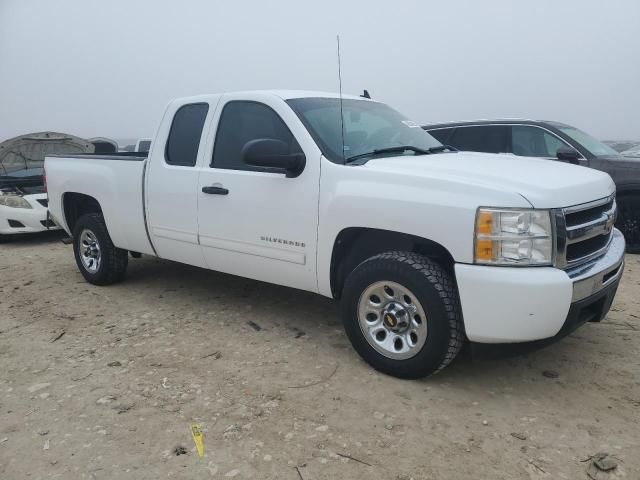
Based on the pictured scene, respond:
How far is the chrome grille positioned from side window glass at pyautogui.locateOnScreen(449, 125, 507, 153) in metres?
3.66

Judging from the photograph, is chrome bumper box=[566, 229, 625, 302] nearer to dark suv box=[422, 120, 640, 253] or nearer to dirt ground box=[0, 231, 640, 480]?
dirt ground box=[0, 231, 640, 480]

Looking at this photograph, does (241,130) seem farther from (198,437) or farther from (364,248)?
(198,437)

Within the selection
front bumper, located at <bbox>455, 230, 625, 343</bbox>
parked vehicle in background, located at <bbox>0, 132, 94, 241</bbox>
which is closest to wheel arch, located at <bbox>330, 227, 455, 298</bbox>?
front bumper, located at <bbox>455, 230, 625, 343</bbox>

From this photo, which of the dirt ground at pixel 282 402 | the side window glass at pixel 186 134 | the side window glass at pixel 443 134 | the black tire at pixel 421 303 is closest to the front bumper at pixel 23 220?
the dirt ground at pixel 282 402

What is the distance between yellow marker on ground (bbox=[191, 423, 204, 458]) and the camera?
2.59 m

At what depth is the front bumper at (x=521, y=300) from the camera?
276 cm

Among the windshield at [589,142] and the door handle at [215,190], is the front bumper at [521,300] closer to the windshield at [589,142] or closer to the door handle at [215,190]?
the door handle at [215,190]

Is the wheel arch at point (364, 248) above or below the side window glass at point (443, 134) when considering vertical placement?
below

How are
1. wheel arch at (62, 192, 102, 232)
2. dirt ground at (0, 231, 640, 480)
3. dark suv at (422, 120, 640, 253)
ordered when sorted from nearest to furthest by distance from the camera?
dirt ground at (0, 231, 640, 480) → wheel arch at (62, 192, 102, 232) → dark suv at (422, 120, 640, 253)

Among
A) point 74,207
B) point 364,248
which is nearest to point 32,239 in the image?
point 74,207

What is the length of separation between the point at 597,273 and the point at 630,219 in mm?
4245

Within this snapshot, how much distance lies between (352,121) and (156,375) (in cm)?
219

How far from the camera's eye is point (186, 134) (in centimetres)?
446

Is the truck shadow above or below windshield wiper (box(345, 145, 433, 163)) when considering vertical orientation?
below
